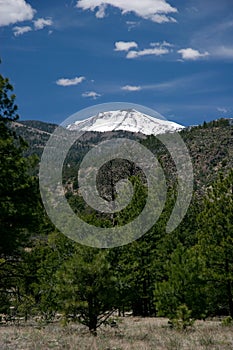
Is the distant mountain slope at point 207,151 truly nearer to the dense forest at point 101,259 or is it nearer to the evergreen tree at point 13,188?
the dense forest at point 101,259

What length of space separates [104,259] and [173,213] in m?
16.8

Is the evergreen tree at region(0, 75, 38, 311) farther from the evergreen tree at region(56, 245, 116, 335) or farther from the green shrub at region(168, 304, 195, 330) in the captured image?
the green shrub at region(168, 304, 195, 330)

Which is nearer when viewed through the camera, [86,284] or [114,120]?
[86,284]

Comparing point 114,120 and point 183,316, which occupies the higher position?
point 114,120

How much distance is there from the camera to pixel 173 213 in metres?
31.3

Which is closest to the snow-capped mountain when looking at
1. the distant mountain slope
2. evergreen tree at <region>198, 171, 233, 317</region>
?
evergreen tree at <region>198, 171, 233, 317</region>

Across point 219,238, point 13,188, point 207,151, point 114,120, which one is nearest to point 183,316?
point 219,238

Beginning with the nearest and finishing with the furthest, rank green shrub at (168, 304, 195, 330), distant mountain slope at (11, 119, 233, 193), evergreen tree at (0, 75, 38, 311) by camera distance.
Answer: evergreen tree at (0, 75, 38, 311) → green shrub at (168, 304, 195, 330) → distant mountain slope at (11, 119, 233, 193)

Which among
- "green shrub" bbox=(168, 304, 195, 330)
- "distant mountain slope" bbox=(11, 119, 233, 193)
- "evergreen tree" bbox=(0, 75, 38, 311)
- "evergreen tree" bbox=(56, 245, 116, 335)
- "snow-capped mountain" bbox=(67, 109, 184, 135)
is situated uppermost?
"distant mountain slope" bbox=(11, 119, 233, 193)

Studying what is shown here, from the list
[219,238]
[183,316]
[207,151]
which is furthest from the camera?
[207,151]

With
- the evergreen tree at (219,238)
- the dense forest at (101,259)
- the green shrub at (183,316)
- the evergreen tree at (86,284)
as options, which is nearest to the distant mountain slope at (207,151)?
the dense forest at (101,259)

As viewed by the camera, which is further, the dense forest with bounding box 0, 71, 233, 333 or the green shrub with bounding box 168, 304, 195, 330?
the green shrub with bounding box 168, 304, 195, 330

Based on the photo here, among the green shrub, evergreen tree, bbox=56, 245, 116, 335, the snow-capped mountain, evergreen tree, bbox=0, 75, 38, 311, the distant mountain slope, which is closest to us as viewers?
evergreen tree, bbox=0, 75, 38, 311

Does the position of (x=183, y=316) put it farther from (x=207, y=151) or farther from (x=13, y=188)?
(x=207, y=151)
